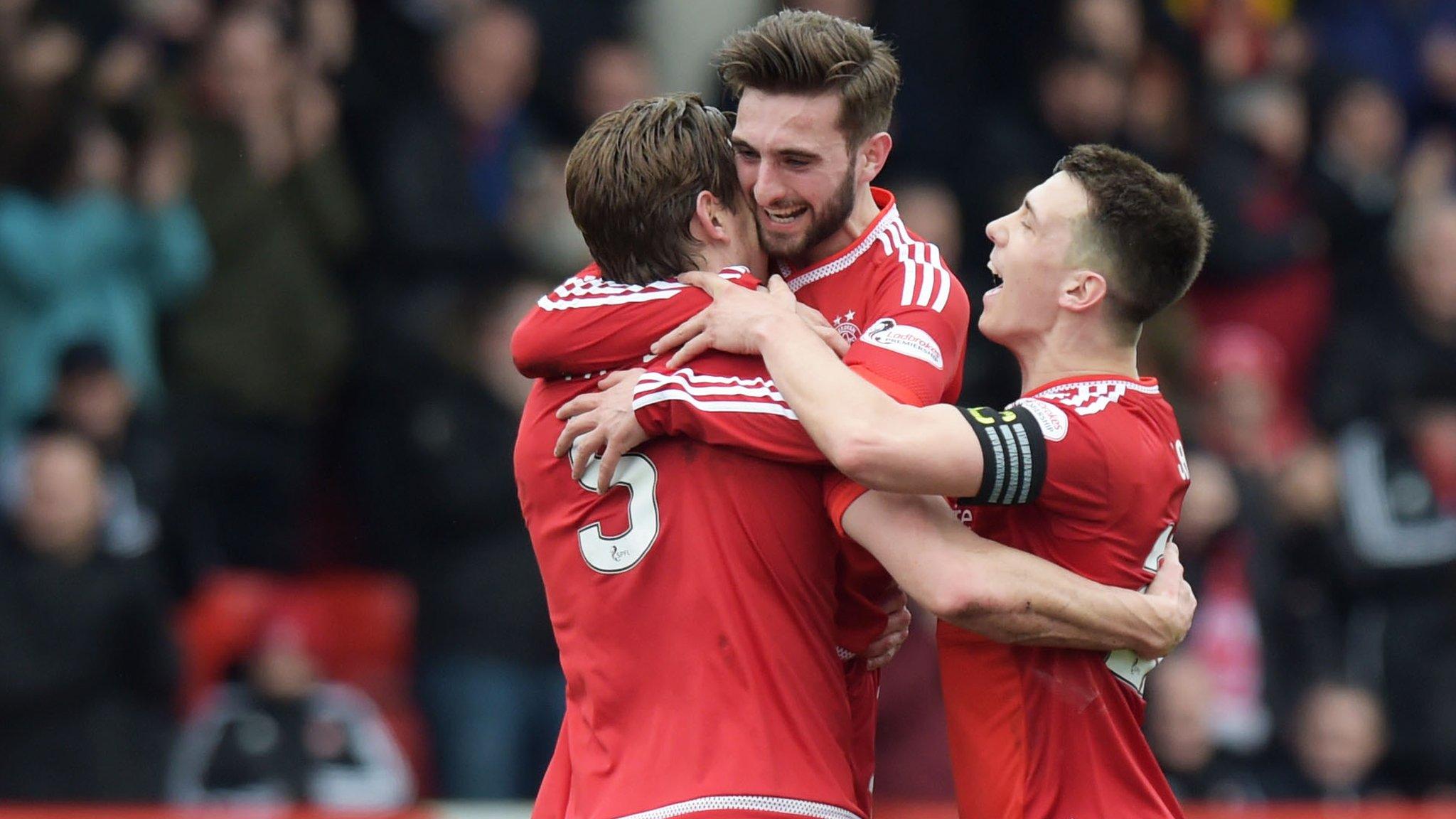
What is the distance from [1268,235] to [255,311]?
4.88m

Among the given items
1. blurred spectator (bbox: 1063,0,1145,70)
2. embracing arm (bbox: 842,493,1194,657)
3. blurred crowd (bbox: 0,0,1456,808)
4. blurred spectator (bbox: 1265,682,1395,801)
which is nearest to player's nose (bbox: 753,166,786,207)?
embracing arm (bbox: 842,493,1194,657)

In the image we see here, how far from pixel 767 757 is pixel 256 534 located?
17.2 ft

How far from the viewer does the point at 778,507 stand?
4152mm

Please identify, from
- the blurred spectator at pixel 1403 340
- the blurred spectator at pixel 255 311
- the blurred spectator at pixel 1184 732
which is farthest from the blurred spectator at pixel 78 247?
Answer: the blurred spectator at pixel 1403 340

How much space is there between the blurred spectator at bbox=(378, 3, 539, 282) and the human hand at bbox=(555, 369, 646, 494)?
15.7 ft

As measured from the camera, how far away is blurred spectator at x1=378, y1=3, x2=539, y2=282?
8.96 meters

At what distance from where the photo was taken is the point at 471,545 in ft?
28.3

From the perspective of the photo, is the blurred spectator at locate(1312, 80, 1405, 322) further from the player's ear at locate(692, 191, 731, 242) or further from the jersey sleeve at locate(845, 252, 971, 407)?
the player's ear at locate(692, 191, 731, 242)

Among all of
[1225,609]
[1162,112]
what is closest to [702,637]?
[1225,609]

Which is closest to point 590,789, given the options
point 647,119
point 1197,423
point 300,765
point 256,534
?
point 647,119

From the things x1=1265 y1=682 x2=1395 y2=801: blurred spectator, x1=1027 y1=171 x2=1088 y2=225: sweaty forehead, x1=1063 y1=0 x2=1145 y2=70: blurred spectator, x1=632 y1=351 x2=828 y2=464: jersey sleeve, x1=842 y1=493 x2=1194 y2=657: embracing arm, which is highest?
x1=1027 y1=171 x2=1088 y2=225: sweaty forehead

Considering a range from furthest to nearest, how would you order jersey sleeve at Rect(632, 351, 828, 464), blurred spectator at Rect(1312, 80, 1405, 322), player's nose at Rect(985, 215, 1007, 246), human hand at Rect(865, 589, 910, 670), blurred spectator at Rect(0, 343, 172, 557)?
blurred spectator at Rect(1312, 80, 1405, 322), blurred spectator at Rect(0, 343, 172, 557), human hand at Rect(865, 589, 910, 670), player's nose at Rect(985, 215, 1007, 246), jersey sleeve at Rect(632, 351, 828, 464)

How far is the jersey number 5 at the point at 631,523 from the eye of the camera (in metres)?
4.15

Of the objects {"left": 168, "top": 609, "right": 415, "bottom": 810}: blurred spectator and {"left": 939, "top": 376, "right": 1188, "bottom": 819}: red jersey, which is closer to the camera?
{"left": 939, "top": 376, "right": 1188, "bottom": 819}: red jersey
